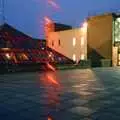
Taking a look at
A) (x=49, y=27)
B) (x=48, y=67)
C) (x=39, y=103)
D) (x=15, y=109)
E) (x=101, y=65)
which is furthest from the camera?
(x=49, y=27)

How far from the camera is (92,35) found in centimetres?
5659

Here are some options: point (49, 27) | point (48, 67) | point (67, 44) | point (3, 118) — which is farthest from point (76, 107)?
point (49, 27)

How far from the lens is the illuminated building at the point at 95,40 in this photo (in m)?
52.9

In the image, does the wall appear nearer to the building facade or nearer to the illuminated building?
the illuminated building

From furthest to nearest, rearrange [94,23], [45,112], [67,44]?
1. [67,44]
2. [94,23]
3. [45,112]

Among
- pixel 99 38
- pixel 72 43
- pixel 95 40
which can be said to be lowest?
pixel 72 43

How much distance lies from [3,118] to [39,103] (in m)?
2.59

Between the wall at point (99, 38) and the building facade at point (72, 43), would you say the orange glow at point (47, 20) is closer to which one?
the building facade at point (72, 43)

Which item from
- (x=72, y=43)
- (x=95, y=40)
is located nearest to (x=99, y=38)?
(x=95, y=40)

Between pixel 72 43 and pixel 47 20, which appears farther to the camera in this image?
pixel 47 20

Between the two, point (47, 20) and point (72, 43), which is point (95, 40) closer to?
point (72, 43)

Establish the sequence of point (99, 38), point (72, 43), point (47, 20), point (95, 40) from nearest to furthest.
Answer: point (99, 38) < point (95, 40) < point (72, 43) < point (47, 20)

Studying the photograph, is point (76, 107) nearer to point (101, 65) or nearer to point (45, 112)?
point (45, 112)

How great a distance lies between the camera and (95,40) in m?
56.2
